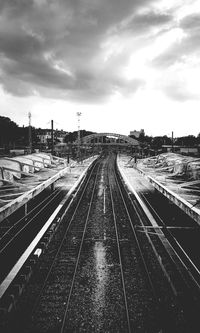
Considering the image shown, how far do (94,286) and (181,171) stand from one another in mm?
14626

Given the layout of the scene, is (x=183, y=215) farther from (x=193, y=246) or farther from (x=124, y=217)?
(x=193, y=246)

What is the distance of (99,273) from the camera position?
7.27m

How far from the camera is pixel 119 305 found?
19.0 ft

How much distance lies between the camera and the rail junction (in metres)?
5.32

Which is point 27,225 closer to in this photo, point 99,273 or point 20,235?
point 20,235

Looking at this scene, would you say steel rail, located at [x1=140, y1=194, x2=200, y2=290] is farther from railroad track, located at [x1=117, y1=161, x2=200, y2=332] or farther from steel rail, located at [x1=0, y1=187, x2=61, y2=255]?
steel rail, located at [x1=0, y1=187, x2=61, y2=255]

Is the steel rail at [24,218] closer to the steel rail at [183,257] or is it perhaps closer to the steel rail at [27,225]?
the steel rail at [27,225]

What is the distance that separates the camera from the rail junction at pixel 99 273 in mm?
5316

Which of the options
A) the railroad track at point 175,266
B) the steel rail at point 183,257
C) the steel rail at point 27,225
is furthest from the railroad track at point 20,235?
the steel rail at point 183,257

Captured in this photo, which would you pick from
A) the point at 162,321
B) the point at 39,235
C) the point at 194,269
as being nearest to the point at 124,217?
the point at 39,235

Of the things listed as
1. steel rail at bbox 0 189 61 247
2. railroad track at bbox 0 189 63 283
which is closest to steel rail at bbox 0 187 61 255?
railroad track at bbox 0 189 63 283

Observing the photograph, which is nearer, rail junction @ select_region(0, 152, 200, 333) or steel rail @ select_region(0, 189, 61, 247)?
rail junction @ select_region(0, 152, 200, 333)

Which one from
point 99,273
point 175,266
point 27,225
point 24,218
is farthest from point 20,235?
point 175,266

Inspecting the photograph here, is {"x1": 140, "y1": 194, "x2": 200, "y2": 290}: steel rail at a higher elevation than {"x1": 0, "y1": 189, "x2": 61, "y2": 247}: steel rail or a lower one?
lower
